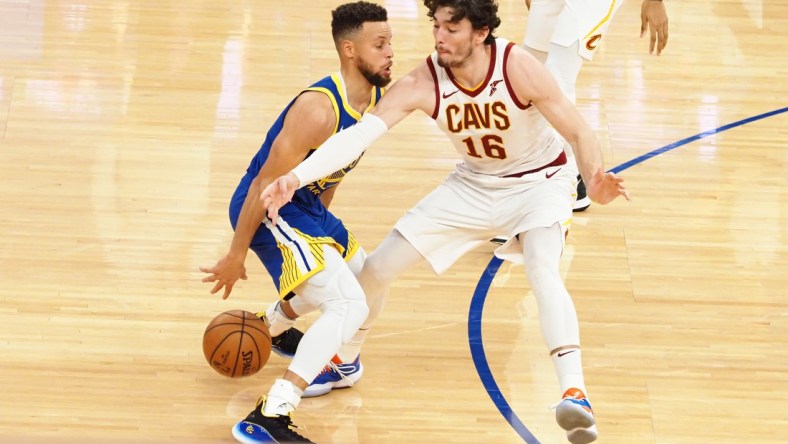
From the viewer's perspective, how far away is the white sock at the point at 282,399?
5504mm

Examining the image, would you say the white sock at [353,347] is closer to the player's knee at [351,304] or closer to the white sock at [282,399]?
the player's knee at [351,304]

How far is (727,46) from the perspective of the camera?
10.1 meters

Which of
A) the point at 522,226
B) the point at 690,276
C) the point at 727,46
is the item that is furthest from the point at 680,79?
the point at 522,226

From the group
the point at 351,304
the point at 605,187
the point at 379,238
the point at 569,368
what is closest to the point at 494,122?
the point at 605,187

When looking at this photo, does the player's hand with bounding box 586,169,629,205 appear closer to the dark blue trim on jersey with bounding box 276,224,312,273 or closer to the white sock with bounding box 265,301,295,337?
the dark blue trim on jersey with bounding box 276,224,312,273

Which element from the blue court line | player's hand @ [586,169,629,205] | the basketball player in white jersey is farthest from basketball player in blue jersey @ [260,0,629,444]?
the basketball player in white jersey

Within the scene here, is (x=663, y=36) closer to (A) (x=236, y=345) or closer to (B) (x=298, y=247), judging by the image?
(B) (x=298, y=247)

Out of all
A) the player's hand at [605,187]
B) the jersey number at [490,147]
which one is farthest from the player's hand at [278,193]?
the player's hand at [605,187]

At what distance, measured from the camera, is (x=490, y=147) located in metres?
5.96

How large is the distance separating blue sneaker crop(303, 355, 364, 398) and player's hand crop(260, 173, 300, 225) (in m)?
1.07

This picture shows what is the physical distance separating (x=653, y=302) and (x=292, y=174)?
258cm

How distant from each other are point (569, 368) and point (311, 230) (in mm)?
1403

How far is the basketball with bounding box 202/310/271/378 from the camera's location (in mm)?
5867

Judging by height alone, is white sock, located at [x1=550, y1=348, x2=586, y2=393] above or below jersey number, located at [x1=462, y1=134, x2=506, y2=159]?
below
